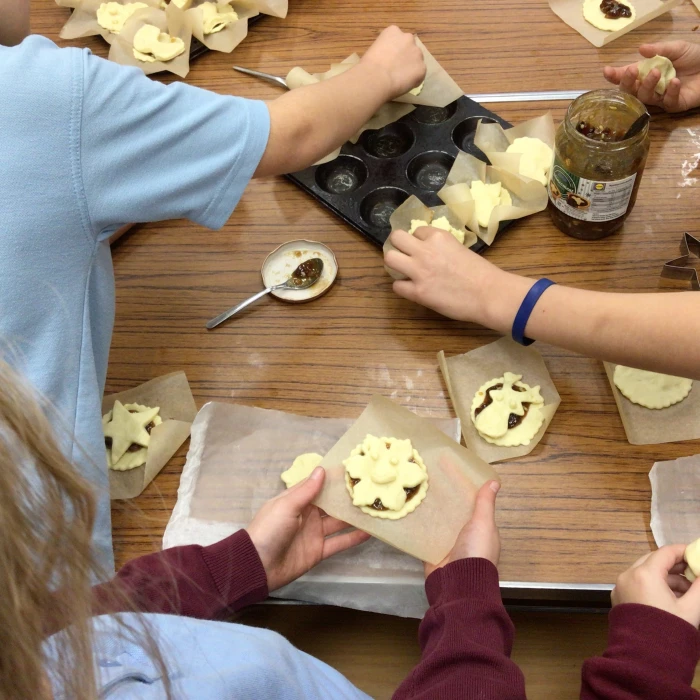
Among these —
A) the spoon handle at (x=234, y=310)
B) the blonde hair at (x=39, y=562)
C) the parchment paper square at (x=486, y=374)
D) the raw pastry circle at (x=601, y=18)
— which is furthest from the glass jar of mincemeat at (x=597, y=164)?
the blonde hair at (x=39, y=562)

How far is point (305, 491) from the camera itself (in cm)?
88

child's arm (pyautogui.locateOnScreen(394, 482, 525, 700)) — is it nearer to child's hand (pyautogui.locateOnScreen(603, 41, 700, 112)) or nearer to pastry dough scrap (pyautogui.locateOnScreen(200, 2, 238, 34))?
child's hand (pyautogui.locateOnScreen(603, 41, 700, 112))

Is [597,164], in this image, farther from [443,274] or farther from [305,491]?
[305,491]

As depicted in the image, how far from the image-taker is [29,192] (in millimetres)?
812

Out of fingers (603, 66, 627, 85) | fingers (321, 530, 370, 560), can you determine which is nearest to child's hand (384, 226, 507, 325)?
fingers (321, 530, 370, 560)

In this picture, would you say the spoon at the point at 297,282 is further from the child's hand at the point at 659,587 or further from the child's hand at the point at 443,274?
the child's hand at the point at 659,587

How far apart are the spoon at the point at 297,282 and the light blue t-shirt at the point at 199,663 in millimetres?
495

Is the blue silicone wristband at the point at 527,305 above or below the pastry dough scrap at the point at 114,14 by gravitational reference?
below

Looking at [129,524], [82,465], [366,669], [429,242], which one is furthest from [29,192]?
[366,669]

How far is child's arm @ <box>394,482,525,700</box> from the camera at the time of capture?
2.40 feet

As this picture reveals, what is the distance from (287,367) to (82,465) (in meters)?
0.32

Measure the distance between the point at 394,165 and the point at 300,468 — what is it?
56cm

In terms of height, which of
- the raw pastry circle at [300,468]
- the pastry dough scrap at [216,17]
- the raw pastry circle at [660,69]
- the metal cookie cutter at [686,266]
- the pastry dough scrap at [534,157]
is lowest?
the raw pastry circle at [300,468]

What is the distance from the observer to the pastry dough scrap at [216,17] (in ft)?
4.50
